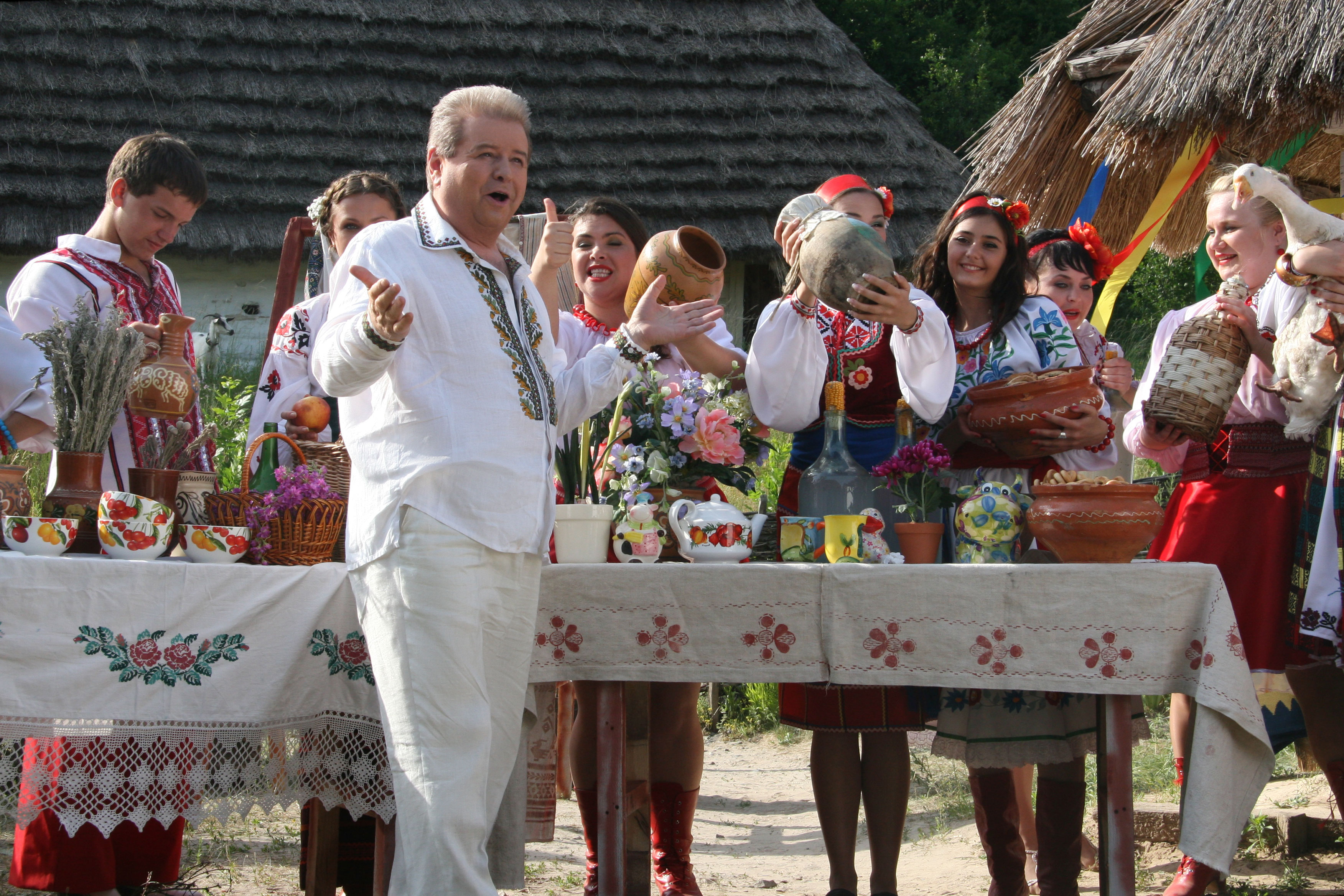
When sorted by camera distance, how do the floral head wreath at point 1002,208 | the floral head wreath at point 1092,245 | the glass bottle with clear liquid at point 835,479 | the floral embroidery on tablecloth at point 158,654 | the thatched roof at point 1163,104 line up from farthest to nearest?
1. the thatched roof at point 1163,104
2. the floral head wreath at point 1092,245
3. the floral head wreath at point 1002,208
4. the glass bottle with clear liquid at point 835,479
5. the floral embroidery on tablecloth at point 158,654

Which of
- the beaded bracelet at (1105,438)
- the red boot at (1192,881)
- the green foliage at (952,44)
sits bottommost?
the red boot at (1192,881)

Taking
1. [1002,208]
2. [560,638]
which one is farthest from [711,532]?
[1002,208]

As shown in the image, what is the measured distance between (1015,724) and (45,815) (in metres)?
2.22

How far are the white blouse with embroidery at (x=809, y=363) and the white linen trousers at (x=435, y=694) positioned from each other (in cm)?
98

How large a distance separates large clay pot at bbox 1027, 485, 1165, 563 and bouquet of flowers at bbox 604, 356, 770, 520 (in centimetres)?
75

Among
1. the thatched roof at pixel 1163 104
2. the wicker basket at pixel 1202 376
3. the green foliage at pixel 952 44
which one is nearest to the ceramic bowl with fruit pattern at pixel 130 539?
the wicker basket at pixel 1202 376

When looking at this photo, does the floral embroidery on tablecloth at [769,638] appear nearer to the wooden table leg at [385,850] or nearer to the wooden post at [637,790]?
the wooden post at [637,790]

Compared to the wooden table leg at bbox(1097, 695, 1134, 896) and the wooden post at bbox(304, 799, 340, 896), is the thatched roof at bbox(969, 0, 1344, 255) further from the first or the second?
the wooden post at bbox(304, 799, 340, 896)

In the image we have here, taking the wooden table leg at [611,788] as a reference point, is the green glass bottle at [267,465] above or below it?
above

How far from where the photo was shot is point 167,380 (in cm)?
264

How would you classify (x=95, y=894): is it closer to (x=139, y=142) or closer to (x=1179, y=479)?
(x=139, y=142)

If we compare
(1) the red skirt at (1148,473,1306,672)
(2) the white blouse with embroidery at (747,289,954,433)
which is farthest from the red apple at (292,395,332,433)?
(1) the red skirt at (1148,473,1306,672)

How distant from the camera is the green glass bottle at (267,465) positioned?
2.85 m

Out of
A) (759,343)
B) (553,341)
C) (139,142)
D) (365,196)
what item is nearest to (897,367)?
(759,343)
